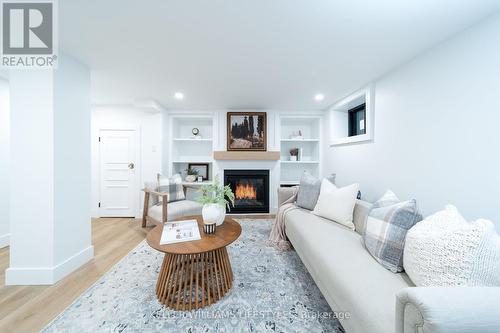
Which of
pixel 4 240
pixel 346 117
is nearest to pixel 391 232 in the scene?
pixel 346 117

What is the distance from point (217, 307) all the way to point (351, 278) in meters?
1.02

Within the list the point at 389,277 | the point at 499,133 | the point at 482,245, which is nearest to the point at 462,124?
the point at 499,133

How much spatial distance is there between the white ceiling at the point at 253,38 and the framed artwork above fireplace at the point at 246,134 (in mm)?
1202

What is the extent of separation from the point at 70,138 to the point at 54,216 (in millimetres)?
780

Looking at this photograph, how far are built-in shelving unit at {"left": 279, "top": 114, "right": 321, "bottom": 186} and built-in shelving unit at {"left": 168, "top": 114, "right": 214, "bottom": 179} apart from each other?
1611mm

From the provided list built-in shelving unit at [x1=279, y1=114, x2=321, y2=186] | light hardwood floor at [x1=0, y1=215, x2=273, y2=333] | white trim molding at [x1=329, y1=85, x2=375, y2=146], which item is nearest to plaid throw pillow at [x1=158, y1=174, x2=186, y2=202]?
light hardwood floor at [x1=0, y1=215, x2=273, y2=333]

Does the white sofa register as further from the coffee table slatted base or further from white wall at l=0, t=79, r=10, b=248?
white wall at l=0, t=79, r=10, b=248

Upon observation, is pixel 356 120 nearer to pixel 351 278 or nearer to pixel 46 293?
pixel 351 278

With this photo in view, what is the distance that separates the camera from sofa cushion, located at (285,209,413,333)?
2.90 ft

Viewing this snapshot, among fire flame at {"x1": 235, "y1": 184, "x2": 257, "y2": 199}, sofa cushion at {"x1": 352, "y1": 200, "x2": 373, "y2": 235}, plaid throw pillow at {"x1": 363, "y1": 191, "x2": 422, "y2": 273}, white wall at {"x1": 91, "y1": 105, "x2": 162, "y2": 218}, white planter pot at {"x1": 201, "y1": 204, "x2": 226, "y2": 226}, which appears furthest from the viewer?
fire flame at {"x1": 235, "y1": 184, "x2": 257, "y2": 199}

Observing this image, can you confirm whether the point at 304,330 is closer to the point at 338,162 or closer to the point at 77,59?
the point at 338,162

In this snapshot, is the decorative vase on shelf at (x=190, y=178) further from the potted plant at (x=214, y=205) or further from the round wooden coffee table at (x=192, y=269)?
the round wooden coffee table at (x=192, y=269)

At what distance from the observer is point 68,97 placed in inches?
74.5

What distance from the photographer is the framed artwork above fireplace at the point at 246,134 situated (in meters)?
3.82
